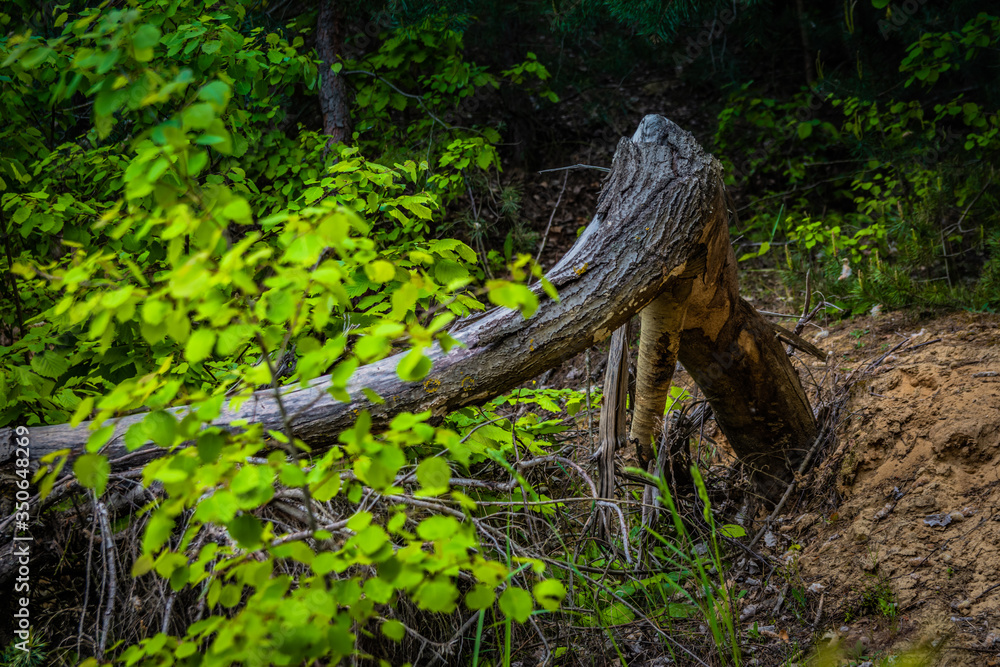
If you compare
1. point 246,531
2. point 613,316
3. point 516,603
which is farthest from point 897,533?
point 246,531

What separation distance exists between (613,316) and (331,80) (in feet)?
13.3

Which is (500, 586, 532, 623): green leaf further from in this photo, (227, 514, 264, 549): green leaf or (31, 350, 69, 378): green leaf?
(31, 350, 69, 378): green leaf

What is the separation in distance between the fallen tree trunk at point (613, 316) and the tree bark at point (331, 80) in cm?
339

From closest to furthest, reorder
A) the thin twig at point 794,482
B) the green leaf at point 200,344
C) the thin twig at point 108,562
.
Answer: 1. the green leaf at point 200,344
2. the thin twig at point 108,562
3. the thin twig at point 794,482

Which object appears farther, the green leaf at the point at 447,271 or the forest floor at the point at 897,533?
the green leaf at the point at 447,271

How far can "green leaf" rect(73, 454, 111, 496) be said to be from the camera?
1.04 meters

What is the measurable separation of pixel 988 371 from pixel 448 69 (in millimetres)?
4202

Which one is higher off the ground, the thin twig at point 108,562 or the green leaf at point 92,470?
the green leaf at point 92,470

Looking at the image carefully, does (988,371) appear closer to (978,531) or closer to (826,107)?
(978,531)

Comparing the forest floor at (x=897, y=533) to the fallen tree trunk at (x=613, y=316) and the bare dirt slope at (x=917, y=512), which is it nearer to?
the bare dirt slope at (x=917, y=512)

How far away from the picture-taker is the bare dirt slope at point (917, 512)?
1.83 m

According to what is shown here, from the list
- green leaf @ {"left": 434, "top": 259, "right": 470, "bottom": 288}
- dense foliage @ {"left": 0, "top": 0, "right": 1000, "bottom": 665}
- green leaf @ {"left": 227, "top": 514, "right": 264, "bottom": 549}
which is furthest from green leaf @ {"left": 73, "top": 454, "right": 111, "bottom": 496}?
green leaf @ {"left": 434, "top": 259, "right": 470, "bottom": 288}

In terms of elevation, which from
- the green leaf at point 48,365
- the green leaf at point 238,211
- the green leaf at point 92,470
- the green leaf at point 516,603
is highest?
the green leaf at point 238,211

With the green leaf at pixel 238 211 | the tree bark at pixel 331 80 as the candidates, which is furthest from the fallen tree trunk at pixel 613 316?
the tree bark at pixel 331 80
